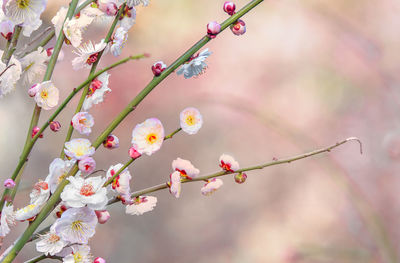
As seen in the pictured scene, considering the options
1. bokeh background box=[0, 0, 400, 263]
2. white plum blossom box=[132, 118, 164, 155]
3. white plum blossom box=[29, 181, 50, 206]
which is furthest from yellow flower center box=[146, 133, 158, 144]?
bokeh background box=[0, 0, 400, 263]

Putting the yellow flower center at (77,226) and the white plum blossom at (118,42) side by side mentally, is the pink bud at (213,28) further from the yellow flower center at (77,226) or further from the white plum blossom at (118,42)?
the yellow flower center at (77,226)

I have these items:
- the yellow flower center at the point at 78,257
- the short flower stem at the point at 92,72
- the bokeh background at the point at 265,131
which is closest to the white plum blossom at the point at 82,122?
the short flower stem at the point at 92,72

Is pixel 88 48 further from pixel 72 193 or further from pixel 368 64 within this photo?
pixel 368 64

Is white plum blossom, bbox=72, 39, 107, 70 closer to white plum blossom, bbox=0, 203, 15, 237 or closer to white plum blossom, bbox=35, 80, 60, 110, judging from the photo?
white plum blossom, bbox=35, 80, 60, 110

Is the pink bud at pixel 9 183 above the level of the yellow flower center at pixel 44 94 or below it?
below

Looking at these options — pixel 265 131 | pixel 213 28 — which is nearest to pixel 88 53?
pixel 213 28

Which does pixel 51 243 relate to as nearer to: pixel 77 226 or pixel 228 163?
pixel 77 226
